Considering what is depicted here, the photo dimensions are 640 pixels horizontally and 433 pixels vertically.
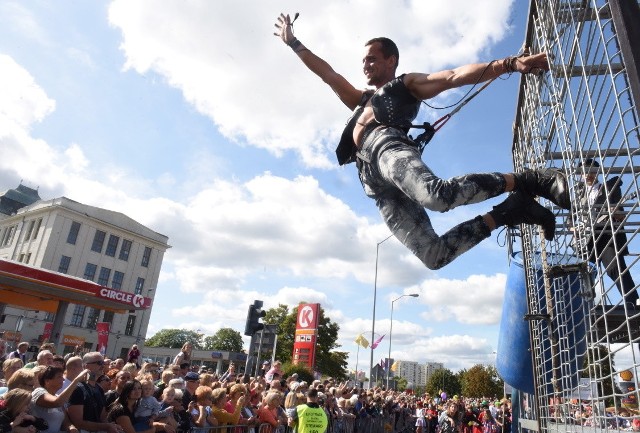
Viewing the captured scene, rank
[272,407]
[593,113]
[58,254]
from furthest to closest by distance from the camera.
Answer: [58,254], [272,407], [593,113]

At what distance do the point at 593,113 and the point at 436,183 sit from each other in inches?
35.4

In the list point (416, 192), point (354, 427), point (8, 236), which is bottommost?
point (354, 427)

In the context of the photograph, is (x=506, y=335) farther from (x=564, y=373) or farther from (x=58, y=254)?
(x=58, y=254)

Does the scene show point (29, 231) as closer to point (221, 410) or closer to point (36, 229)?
point (36, 229)

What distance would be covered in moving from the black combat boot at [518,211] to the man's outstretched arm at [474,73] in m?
0.85

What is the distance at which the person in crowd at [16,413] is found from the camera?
4.04m

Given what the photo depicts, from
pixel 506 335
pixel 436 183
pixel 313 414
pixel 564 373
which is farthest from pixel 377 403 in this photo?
pixel 436 183

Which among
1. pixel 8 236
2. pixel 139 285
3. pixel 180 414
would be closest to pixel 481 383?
pixel 139 285

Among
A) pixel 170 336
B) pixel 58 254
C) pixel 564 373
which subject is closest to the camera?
pixel 564 373

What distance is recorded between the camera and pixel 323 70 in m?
4.04

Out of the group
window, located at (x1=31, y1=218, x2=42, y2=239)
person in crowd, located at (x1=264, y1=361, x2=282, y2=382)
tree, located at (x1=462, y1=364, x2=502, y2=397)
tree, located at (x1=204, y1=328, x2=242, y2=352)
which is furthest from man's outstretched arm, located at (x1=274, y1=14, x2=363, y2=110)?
tree, located at (x1=204, y1=328, x2=242, y2=352)

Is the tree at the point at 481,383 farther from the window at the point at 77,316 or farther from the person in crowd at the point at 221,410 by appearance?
the person in crowd at the point at 221,410

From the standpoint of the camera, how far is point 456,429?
57.6ft

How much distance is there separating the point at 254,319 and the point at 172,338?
97726 millimetres
